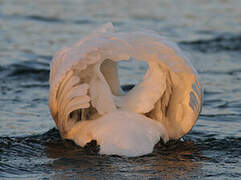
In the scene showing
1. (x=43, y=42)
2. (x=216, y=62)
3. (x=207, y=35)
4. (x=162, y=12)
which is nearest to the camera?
(x=216, y=62)

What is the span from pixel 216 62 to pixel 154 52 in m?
5.39

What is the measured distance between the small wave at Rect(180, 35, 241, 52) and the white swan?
5768 millimetres

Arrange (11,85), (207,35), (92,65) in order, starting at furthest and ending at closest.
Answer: (207,35) → (11,85) → (92,65)

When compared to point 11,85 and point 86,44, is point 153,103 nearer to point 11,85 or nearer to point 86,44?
point 86,44

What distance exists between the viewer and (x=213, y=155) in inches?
225

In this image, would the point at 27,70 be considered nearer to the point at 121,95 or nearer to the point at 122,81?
the point at 122,81

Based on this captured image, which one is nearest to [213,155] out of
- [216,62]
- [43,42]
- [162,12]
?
[216,62]

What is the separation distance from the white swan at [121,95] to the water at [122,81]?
0.16m

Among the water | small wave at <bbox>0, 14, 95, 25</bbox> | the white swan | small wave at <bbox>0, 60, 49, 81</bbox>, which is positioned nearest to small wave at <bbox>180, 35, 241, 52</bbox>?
the water

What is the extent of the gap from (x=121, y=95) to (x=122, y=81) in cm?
313

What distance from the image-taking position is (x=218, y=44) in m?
11.9

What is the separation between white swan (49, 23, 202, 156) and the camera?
17.3 ft

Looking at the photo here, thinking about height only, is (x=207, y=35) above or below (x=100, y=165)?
above

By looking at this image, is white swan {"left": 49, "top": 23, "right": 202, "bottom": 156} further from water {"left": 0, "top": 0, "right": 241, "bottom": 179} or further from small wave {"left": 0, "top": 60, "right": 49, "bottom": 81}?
small wave {"left": 0, "top": 60, "right": 49, "bottom": 81}
